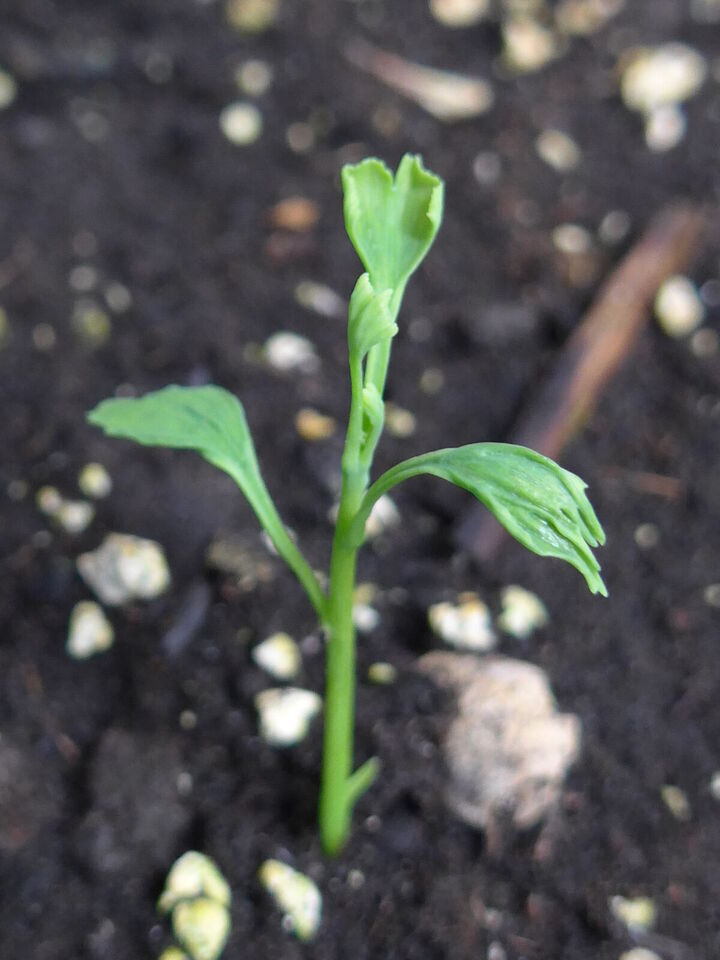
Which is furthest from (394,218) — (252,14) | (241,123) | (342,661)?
(252,14)

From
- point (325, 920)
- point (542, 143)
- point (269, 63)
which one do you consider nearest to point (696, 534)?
point (325, 920)

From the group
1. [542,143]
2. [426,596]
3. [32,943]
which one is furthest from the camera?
[542,143]

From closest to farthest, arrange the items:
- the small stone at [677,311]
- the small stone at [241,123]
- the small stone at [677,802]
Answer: the small stone at [677,802], the small stone at [677,311], the small stone at [241,123]

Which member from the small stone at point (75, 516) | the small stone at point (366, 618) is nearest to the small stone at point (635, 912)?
the small stone at point (366, 618)

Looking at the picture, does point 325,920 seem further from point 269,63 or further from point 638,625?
point 269,63

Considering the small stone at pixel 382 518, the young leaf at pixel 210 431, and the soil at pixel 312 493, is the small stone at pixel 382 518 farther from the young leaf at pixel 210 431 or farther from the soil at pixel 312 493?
the young leaf at pixel 210 431

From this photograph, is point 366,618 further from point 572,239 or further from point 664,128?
point 664,128
